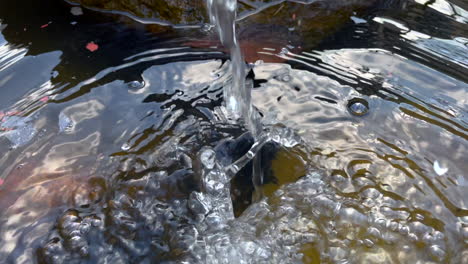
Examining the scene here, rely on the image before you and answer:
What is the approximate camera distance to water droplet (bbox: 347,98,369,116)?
9.02 feet

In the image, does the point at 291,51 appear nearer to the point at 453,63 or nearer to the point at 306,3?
the point at 306,3

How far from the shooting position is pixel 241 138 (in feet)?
8.44

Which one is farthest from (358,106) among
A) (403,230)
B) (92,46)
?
(92,46)

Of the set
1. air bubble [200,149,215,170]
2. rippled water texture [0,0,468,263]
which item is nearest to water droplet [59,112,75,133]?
rippled water texture [0,0,468,263]

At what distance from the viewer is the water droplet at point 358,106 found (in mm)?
2748

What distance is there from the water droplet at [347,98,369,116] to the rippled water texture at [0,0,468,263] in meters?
0.01

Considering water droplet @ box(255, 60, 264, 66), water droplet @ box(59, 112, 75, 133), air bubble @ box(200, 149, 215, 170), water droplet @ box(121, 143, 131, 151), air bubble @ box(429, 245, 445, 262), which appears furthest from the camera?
water droplet @ box(255, 60, 264, 66)

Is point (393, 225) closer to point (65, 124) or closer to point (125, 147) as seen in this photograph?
point (125, 147)

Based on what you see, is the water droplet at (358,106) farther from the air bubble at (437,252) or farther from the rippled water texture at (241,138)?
the air bubble at (437,252)

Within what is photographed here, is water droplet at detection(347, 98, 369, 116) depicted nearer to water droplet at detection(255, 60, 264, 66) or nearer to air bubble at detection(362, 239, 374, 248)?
water droplet at detection(255, 60, 264, 66)

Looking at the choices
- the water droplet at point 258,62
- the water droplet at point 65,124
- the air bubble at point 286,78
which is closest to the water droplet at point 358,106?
the air bubble at point 286,78

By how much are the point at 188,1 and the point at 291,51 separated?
40.3 inches

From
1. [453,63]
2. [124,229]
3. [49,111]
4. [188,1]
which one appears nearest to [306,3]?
[188,1]

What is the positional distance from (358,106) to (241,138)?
0.84 metres
